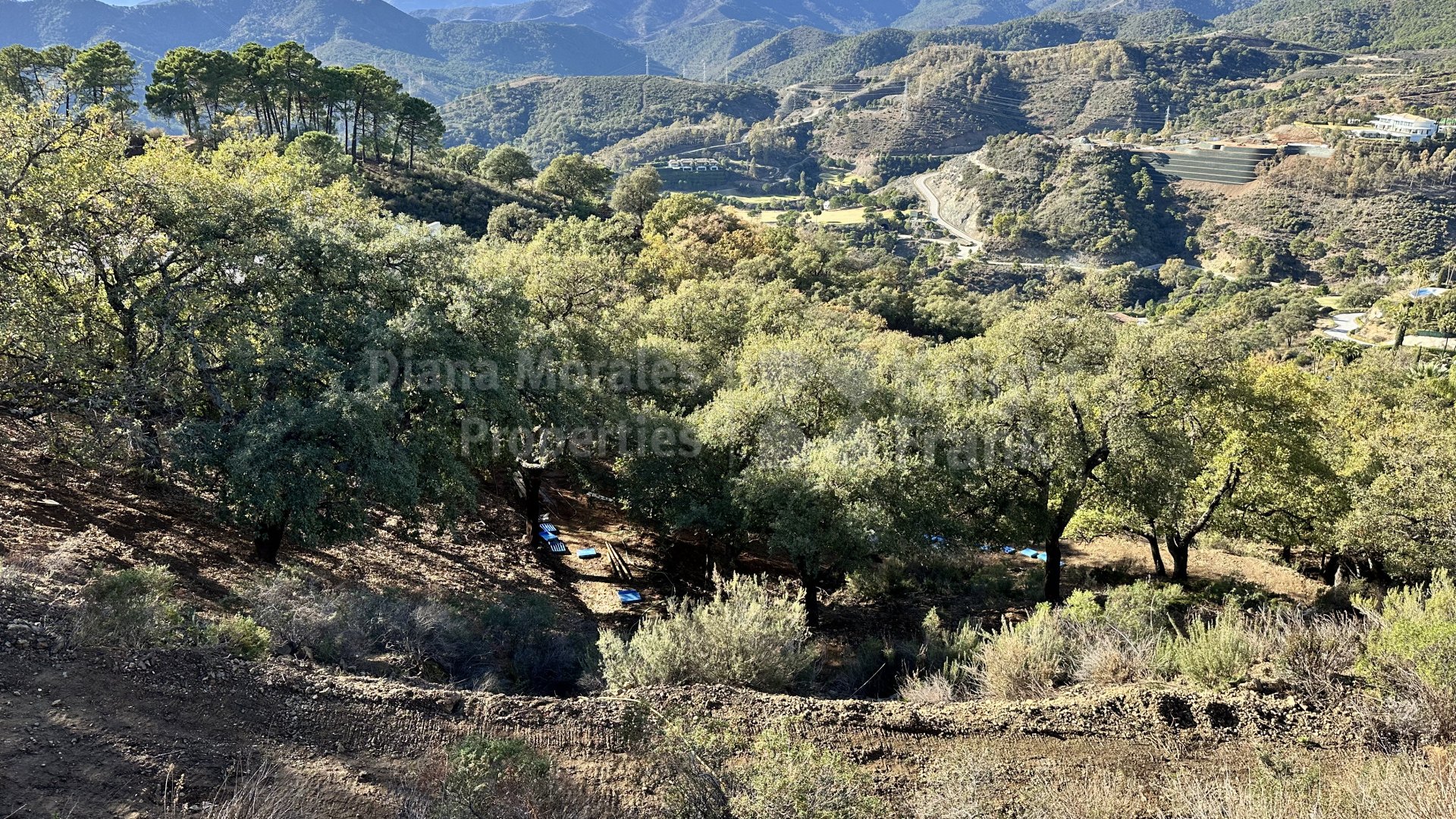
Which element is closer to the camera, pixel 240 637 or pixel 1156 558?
pixel 240 637

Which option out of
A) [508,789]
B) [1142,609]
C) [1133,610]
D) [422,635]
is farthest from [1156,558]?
[508,789]

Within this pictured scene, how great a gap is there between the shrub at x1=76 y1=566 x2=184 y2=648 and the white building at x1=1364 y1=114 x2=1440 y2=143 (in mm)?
192827

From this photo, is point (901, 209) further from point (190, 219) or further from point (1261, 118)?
point (190, 219)

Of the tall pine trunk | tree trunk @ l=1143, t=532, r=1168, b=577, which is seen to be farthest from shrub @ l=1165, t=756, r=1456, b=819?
the tall pine trunk

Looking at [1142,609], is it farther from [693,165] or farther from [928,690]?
[693,165]

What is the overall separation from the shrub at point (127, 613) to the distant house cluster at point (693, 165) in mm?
169239

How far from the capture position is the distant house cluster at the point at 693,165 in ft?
563

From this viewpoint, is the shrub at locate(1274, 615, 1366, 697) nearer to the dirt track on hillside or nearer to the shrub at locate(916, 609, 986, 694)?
the dirt track on hillside

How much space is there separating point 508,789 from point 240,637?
3765 mm

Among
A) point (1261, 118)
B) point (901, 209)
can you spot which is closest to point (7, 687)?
point (901, 209)

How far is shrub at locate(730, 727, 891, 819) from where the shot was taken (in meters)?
5.86

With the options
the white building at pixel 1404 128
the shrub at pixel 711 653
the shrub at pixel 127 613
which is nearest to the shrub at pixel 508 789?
the shrub at pixel 711 653

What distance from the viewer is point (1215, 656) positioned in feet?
28.5

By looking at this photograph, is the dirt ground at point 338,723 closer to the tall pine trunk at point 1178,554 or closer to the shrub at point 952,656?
the shrub at point 952,656
